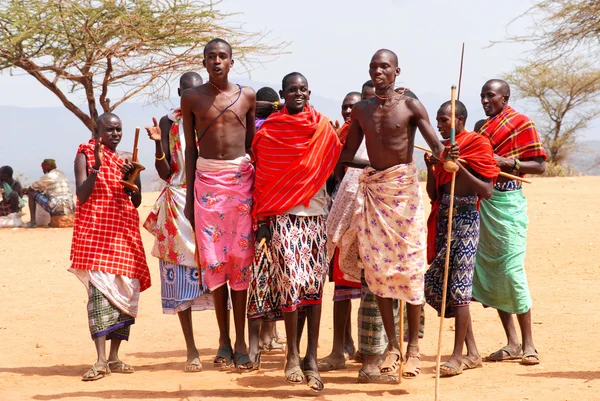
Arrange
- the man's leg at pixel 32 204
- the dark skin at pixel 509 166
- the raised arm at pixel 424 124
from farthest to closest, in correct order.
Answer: the man's leg at pixel 32 204 → the dark skin at pixel 509 166 → the raised arm at pixel 424 124

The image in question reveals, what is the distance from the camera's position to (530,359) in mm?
6652

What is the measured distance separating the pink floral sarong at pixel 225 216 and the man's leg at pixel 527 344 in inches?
89.8

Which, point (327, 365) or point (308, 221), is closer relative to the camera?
point (308, 221)

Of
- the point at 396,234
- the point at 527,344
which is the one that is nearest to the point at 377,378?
the point at 396,234

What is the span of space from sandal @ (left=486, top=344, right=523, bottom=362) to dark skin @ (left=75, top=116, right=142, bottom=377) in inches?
119

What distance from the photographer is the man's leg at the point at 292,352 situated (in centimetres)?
591

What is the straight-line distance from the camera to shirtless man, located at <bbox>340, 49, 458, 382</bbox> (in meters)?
5.92

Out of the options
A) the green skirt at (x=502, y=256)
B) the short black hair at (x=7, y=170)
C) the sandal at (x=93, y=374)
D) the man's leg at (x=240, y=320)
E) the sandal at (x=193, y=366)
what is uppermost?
the short black hair at (x=7, y=170)

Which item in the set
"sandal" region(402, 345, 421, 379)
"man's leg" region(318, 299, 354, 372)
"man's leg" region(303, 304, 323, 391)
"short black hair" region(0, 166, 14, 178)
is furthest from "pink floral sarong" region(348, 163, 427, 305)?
"short black hair" region(0, 166, 14, 178)

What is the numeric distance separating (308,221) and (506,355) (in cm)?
210

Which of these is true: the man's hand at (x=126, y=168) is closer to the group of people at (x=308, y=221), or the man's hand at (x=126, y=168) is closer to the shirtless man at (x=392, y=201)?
the group of people at (x=308, y=221)

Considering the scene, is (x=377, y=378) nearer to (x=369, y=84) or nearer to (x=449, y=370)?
(x=449, y=370)

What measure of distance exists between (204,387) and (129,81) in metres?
12.9

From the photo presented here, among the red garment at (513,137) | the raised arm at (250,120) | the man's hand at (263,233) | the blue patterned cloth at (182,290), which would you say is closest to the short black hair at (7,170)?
the blue patterned cloth at (182,290)
